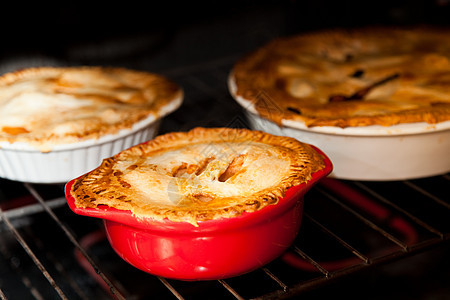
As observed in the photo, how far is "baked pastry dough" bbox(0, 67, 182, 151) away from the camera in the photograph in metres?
1.03

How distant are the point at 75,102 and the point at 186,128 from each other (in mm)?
358

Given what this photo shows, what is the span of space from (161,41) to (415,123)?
886 millimetres

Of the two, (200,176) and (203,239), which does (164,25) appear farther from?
(203,239)

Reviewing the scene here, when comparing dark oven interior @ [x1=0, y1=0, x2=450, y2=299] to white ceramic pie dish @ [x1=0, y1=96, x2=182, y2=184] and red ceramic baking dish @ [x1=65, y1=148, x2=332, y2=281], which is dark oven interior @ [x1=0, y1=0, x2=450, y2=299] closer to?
white ceramic pie dish @ [x1=0, y1=96, x2=182, y2=184]

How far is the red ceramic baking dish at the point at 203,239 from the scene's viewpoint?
28.2 inches

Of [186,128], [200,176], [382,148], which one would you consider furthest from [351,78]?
[200,176]

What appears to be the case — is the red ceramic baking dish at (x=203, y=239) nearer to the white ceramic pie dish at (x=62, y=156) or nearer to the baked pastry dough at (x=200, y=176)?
the baked pastry dough at (x=200, y=176)

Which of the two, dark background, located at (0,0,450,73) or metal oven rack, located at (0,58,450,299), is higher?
dark background, located at (0,0,450,73)

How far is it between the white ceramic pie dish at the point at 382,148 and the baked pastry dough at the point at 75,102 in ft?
1.07

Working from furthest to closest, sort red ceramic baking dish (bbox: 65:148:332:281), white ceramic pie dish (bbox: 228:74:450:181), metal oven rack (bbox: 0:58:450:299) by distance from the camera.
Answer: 1. metal oven rack (bbox: 0:58:450:299)
2. white ceramic pie dish (bbox: 228:74:450:181)
3. red ceramic baking dish (bbox: 65:148:332:281)

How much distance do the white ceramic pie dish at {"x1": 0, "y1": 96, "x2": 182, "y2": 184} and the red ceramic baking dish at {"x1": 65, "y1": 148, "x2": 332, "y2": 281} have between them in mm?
225

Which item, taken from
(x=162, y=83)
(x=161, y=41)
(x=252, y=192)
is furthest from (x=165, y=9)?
(x=252, y=192)

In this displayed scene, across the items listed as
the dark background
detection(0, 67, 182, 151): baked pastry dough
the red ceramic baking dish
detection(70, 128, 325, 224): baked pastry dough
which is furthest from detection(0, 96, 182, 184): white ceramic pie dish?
the dark background

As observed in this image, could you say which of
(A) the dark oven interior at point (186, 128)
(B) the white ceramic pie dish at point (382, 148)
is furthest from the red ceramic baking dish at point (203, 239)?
(A) the dark oven interior at point (186, 128)
